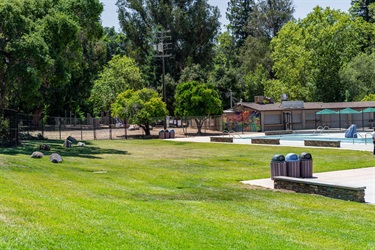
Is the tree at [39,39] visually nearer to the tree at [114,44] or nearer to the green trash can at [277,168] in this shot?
the green trash can at [277,168]

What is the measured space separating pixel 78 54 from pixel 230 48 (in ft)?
239

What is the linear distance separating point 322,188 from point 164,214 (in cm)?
516

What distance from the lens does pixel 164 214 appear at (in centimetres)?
907

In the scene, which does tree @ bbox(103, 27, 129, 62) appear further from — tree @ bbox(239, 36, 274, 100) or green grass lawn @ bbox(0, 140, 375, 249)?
green grass lawn @ bbox(0, 140, 375, 249)

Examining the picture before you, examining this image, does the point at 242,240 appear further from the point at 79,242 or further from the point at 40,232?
the point at 40,232

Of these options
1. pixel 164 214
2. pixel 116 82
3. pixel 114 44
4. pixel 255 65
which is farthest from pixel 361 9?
pixel 164 214

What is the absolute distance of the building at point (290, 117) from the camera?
5841 centimetres

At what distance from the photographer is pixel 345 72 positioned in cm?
6794

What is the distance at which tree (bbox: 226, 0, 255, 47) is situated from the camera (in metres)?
105

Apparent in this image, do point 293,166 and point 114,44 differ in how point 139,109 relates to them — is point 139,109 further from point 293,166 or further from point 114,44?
point 114,44

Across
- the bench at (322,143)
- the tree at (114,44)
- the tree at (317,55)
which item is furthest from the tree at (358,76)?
the bench at (322,143)

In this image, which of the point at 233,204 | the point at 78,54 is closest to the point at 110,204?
the point at 233,204

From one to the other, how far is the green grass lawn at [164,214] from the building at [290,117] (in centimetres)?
4299

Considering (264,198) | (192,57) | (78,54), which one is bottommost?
(264,198)
